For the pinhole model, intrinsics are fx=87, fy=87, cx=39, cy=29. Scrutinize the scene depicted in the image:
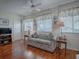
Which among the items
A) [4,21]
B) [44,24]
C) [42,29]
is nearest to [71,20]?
[44,24]

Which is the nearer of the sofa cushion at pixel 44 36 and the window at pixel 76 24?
the window at pixel 76 24

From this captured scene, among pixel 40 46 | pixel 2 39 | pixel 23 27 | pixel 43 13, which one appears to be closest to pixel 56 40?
pixel 40 46

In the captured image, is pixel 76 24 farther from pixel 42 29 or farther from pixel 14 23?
pixel 14 23

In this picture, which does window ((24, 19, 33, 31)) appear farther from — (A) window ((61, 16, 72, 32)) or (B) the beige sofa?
(A) window ((61, 16, 72, 32))

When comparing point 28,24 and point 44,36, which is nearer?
point 44,36

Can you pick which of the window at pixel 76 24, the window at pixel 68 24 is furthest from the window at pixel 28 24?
the window at pixel 76 24

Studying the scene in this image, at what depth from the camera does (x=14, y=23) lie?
7.53 meters

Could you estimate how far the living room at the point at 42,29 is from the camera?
4.10 meters

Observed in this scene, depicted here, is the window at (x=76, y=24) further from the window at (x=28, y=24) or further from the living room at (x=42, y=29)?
the window at (x=28, y=24)

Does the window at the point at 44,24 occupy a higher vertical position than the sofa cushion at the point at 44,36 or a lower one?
higher

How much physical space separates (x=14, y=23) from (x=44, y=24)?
2763 millimetres

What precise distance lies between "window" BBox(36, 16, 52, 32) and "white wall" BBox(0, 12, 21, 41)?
209cm

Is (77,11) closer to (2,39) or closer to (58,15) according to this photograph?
(58,15)

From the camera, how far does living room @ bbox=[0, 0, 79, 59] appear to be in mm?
4102
